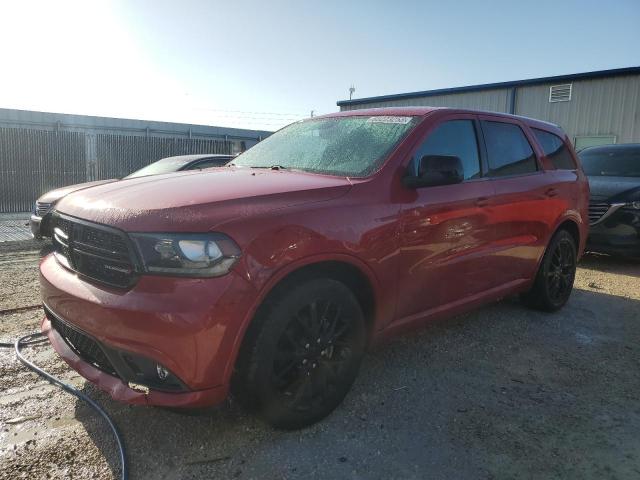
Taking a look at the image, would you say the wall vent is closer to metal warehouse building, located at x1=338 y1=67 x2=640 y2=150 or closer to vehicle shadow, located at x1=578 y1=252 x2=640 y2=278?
metal warehouse building, located at x1=338 y1=67 x2=640 y2=150

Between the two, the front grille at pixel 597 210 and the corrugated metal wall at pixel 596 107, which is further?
the corrugated metal wall at pixel 596 107

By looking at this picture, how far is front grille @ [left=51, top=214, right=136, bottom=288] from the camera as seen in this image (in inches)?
92.9

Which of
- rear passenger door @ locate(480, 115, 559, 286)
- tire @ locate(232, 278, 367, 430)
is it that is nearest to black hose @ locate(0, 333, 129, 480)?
tire @ locate(232, 278, 367, 430)

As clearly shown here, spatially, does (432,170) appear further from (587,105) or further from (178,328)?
(587,105)

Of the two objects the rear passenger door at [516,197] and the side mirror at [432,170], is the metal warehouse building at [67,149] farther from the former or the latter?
the side mirror at [432,170]

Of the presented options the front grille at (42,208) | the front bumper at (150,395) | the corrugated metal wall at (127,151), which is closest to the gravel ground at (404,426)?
the front bumper at (150,395)

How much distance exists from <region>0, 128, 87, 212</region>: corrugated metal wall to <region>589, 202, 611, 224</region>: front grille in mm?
12708

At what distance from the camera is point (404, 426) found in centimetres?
288

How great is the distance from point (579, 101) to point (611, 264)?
11.5m

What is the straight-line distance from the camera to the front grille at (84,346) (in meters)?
2.51

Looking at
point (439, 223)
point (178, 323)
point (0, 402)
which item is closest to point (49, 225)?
point (0, 402)

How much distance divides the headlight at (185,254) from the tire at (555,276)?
Result: 352cm

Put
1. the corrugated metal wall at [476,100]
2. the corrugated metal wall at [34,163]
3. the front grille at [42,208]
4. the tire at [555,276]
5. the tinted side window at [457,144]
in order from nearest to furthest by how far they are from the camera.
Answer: the tinted side window at [457,144] < the tire at [555,276] < the front grille at [42,208] < the corrugated metal wall at [34,163] < the corrugated metal wall at [476,100]

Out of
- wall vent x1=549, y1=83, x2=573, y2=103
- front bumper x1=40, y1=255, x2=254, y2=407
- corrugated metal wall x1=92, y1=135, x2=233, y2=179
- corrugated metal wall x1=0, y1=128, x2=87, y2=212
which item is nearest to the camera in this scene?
front bumper x1=40, y1=255, x2=254, y2=407
